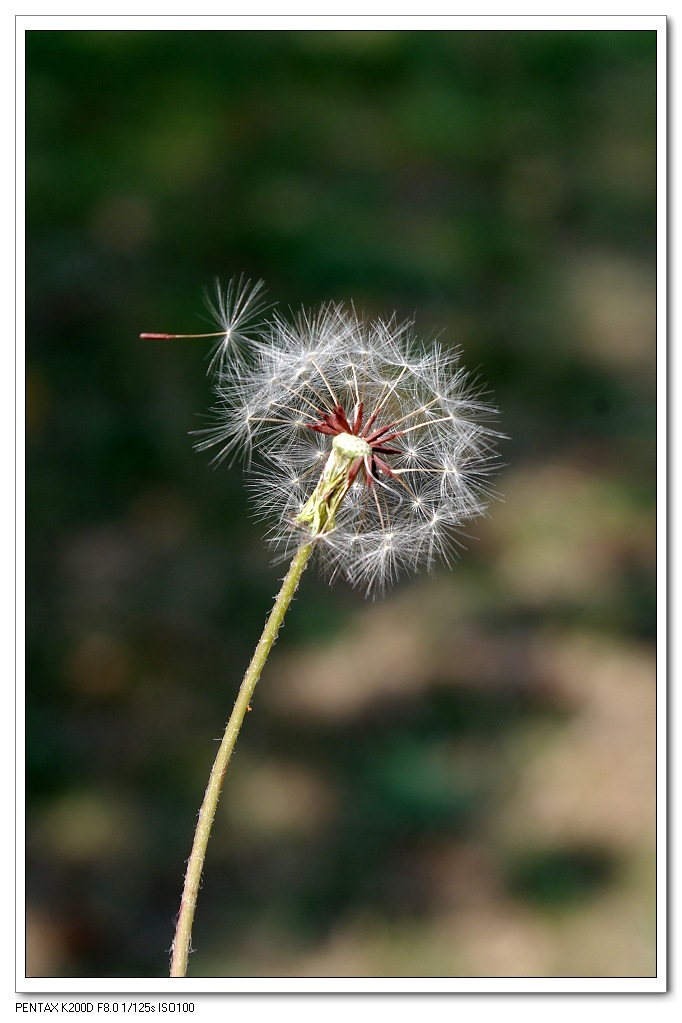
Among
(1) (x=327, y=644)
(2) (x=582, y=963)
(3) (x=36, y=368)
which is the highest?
(3) (x=36, y=368)

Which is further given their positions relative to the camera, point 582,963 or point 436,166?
point 436,166

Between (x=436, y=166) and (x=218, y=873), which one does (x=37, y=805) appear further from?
(x=436, y=166)

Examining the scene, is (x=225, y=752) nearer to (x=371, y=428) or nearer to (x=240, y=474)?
(x=371, y=428)

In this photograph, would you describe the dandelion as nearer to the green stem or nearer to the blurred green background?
the green stem

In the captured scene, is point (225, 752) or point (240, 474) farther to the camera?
point (240, 474)

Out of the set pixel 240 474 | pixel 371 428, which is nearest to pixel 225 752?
pixel 371 428
